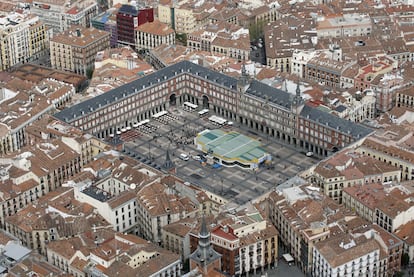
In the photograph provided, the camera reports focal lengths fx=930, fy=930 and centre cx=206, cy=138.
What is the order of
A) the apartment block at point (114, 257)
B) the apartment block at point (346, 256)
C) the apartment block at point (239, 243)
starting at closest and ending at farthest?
1. the apartment block at point (346, 256)
2. the apartment block at point (114, 257)
3. the apartment block at point (239, 243)

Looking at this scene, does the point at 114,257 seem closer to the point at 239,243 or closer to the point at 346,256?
the point at 239,243

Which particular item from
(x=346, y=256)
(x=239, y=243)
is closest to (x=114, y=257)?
(x=239, y=243)

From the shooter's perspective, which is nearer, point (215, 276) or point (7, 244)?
point (215, 276)

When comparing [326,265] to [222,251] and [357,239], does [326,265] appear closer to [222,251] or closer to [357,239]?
[357,239]

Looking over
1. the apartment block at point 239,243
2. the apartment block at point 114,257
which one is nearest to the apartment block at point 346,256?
the apartment block at point 239,243

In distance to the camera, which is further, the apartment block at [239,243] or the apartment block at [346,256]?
the apartment block at [239,243]

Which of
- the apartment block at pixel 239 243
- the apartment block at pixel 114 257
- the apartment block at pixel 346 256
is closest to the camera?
the apartment block at pixel 346 256

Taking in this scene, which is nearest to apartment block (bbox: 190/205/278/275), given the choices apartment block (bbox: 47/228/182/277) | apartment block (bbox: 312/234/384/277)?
apartment block (bbox: 47/228/182/277)

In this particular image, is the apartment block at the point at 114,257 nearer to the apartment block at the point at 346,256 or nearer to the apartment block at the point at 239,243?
the apartment block at the point at 239,243

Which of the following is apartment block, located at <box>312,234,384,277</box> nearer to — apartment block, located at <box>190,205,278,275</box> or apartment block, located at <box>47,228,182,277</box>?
apartment block, located at <box>190,205,278,275</box>

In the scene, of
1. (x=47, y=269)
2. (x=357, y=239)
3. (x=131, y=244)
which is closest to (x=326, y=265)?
(x=357, y=239)
